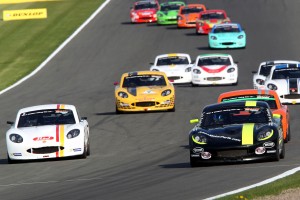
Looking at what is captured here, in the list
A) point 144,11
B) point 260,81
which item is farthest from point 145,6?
point 260,81

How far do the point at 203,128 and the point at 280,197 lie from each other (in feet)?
20.6

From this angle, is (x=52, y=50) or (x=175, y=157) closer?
(x=175, y=157)

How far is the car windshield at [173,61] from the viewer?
44.3 metres

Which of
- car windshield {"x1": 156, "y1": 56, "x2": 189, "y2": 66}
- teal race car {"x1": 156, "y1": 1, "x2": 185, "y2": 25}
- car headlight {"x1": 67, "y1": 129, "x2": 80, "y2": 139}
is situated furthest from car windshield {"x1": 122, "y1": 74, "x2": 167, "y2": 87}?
teal race car {"x1": 156, "y1": 1, "x2": 185, "y2": 25}

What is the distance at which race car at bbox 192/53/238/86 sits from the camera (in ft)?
136

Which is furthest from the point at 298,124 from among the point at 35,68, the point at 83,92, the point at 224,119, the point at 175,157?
the point at 35,68

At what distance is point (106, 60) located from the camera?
51625 millimetres

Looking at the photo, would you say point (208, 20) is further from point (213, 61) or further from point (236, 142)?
point (236, 142)

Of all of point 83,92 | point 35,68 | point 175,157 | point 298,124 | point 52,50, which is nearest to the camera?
point 175,157

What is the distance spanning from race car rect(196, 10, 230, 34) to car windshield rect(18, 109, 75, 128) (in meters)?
32.2

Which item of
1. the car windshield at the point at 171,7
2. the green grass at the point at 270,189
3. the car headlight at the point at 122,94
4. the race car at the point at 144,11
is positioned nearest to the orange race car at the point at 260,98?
the car headlight at the point at 122,94

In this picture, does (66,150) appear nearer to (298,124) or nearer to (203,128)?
(203,128)

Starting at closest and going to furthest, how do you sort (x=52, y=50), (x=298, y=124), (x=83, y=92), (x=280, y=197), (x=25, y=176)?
(x=280, y=197) < (x=25, y=176) < (x=298, y=124) < (x=83, y=92) < (x=52, y=50)

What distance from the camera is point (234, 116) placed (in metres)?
20.9
